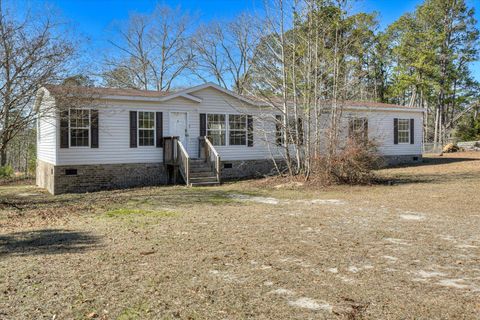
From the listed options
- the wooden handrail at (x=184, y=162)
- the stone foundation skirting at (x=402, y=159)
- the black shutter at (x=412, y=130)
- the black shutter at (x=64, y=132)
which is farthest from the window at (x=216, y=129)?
the black shutter at (x=412, y=130)

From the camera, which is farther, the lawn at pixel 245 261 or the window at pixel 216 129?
the window at pixel 216 129

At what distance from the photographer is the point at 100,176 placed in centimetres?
1360

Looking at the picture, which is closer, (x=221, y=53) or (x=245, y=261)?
(x=245, y=261)

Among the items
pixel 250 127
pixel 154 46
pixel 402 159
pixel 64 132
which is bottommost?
pixel 402 159

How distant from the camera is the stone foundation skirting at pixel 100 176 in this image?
13.0 meters

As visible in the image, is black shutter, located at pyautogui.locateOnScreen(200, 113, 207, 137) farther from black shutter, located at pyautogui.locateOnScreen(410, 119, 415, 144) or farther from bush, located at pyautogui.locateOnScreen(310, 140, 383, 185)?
black shutter, located at pyautogui.locateOnScreen(410, 119, 415, 144)

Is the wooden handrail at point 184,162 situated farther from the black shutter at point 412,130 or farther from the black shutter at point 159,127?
the black shutter at point 412,130

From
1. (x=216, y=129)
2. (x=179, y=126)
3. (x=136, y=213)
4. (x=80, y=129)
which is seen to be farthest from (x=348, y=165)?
(x=80, y=129)

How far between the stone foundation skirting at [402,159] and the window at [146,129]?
38.6 feet

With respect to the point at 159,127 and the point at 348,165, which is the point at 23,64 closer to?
the point at 159,127

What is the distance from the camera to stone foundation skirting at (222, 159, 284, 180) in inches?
631

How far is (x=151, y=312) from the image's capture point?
317 cm

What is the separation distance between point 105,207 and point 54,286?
18.5 feet

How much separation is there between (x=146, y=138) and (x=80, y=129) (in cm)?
228
